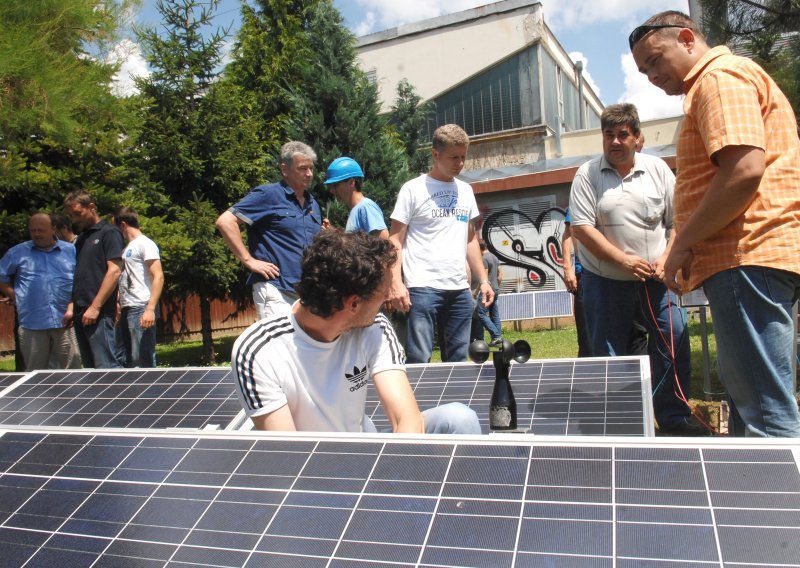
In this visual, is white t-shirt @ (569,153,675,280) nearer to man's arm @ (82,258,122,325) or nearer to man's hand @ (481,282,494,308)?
man's hand @ (481,282,494,308)

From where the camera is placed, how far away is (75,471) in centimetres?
176

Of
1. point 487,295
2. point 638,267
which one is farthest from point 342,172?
point 638,267

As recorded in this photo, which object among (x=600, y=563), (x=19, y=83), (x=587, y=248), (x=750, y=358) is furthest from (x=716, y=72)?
(x=19, y=83)

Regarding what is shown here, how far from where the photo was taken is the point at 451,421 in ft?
8.55

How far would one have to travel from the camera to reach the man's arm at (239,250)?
501cm

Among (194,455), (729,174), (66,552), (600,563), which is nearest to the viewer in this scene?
(600,563)

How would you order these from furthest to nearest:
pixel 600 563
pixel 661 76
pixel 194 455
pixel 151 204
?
pixel 151 204, pixel 661 76, pixel 194 455, pixel 600 563

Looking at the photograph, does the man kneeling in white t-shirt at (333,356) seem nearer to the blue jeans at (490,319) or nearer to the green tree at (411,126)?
the blue jeans at (490,319)

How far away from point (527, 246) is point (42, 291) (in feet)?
39.3

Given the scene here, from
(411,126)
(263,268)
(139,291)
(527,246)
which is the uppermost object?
(411,126)

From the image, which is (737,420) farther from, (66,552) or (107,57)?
(107,57)

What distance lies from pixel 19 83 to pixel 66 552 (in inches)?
283

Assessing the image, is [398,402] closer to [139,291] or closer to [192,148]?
[139,291]

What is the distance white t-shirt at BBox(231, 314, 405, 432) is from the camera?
253cm
